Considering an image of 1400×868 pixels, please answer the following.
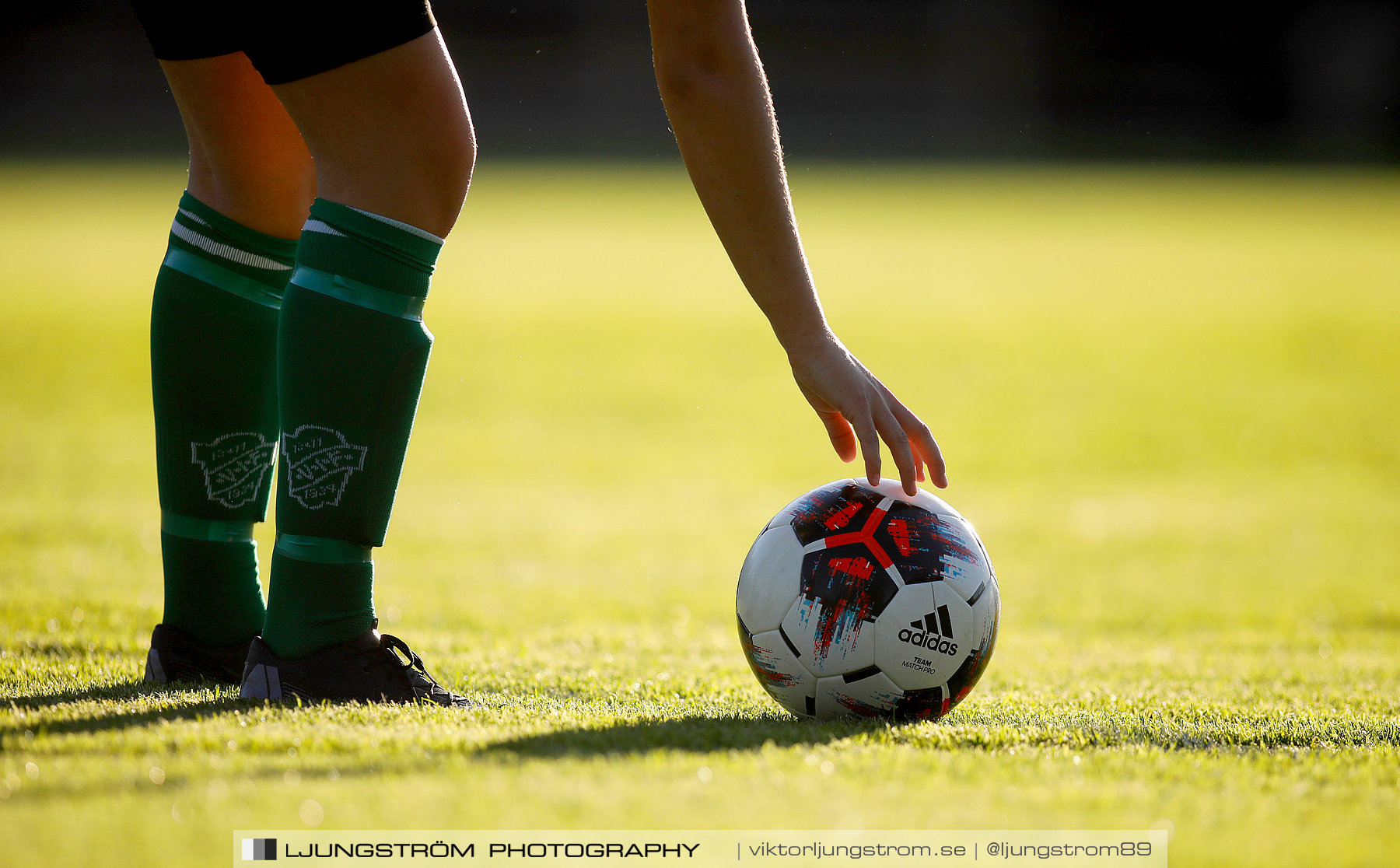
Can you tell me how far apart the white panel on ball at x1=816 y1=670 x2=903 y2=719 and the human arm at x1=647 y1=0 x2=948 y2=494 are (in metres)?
→ 0.38

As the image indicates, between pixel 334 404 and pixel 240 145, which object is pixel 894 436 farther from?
pixel 240 145

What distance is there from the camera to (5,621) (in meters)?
3.30

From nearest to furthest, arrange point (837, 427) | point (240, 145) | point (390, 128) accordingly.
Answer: point (390, 128)
point (837, 427)
point (240, 145)

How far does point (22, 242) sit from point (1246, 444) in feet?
51.9

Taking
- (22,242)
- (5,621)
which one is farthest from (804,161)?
(5,621)

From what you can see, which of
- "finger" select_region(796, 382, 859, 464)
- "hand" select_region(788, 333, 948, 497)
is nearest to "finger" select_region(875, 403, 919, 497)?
"hand" select_region(788, 333, 948, 497)

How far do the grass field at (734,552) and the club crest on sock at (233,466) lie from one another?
16.3 inches

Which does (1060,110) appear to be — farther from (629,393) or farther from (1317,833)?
(1317,833)

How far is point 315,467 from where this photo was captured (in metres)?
2.14

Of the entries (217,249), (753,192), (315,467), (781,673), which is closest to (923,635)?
(781,673)

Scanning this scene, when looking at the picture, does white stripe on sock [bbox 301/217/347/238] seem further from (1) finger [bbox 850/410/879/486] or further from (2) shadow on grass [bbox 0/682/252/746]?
(1) finger [bbox 850/410/879/486]

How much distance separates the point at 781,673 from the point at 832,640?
12 centimetres

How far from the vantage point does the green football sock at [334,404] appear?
2.13m

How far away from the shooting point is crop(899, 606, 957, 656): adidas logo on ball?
2297mm
